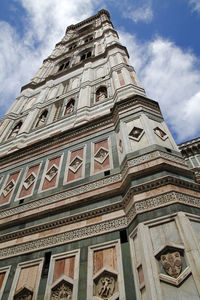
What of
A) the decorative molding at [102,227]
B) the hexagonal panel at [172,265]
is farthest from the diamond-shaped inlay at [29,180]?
the hexagonal panel at [172,265]

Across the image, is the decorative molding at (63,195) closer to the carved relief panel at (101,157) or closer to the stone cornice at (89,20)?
the carved relief panel at (101,157)

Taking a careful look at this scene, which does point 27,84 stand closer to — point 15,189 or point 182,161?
point 15,189

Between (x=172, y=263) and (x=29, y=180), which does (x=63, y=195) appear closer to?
(x=29, y=180)

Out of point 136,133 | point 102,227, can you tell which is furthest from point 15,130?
point 102,227

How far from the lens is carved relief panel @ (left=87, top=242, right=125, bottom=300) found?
289 cm

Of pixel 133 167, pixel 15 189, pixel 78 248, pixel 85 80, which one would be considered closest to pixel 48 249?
pixel 78 248

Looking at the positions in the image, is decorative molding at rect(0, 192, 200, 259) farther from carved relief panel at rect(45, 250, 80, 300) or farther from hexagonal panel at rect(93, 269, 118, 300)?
hexagonal panel at rect(93, 269, 118, 300)

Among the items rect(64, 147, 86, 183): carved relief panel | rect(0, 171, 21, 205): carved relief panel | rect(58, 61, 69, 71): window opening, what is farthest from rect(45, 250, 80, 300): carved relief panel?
rect(58, 61, 69, 71): window opening

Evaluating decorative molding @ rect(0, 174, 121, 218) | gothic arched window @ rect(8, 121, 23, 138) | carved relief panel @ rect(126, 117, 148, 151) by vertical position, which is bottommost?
decorative molding @ rect(0, 174, 121, 218)

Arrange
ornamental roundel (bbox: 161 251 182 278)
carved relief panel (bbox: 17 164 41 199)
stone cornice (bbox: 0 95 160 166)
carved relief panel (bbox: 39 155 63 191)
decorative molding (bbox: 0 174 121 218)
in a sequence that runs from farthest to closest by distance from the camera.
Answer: stone cornice (bbox: 0 95 160 166) → carved relief panel (bbox: 17 164 41 199) → carved relief panel (bbox: 39 155 63 191) → decorative molding (bbox: 0 174 121 218) → ornamental roundel (bbox: 161 251 182 278)

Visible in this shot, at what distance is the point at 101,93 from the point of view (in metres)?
9.20

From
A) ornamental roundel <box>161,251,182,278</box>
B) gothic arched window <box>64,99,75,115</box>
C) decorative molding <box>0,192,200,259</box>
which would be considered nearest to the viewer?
ornamental roundel <box>161,251,182,278</box>

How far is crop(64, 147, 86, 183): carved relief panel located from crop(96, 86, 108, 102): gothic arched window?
3.49m

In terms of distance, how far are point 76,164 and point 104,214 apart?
1849 mm
